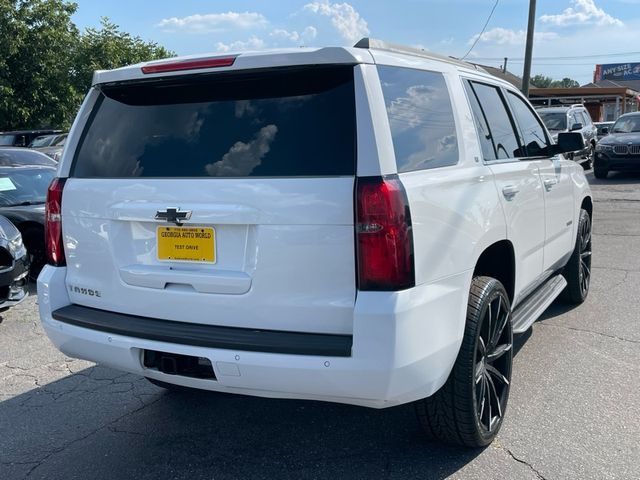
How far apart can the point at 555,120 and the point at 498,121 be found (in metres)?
14.1

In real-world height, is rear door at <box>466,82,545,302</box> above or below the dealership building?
below

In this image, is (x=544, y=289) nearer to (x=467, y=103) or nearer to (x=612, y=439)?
(x=612, y=439)

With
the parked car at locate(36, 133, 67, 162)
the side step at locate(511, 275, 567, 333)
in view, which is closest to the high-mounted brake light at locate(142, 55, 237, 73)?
the side step at locate(511, 275, 567, 333)

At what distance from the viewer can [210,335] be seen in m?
2.81

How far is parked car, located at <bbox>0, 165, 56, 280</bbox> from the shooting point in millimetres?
7332

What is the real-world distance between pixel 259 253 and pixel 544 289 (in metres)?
2.83

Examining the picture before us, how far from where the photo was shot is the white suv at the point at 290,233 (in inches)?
102

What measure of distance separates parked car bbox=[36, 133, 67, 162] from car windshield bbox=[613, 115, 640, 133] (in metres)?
14.8

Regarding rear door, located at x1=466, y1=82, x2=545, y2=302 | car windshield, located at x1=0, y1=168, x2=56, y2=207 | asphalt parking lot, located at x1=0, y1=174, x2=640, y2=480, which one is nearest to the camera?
asphalt parking lot, located at x1=0, y1=174, x2=640, y2=480

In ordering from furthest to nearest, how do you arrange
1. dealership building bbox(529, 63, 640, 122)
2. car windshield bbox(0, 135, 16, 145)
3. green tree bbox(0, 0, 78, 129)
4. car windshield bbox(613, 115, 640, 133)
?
dealership building bbox(529, 63, 640, 122) < green tree bbox(0, 0, 78, 129) < car windshield bbox(0, 135, 16, 145) < car windshield bbox(613, 115, 640, 133)

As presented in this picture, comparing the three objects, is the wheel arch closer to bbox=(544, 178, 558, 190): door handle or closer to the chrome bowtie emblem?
bbox=(544, 178, 558, 190): door handle

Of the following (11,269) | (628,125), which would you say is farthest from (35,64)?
(11,269)

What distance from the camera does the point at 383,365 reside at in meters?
2.54

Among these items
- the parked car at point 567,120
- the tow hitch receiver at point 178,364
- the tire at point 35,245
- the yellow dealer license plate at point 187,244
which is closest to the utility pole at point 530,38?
the parked car at point 567,120
